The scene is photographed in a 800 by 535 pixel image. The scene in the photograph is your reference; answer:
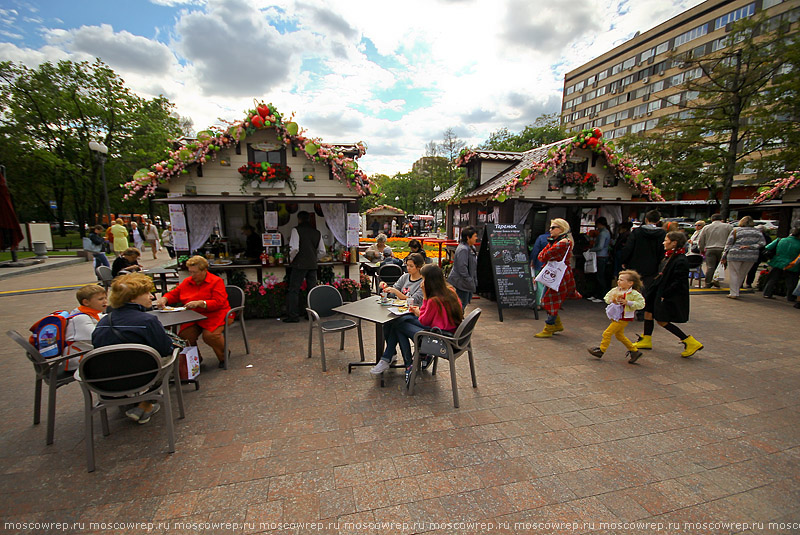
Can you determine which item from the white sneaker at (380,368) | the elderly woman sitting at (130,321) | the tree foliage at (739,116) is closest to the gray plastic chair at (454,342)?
the white sneaker at (380,368)

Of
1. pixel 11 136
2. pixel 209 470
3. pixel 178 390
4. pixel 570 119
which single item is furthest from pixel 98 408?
pixel 570 119

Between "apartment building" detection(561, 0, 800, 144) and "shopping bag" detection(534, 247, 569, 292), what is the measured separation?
30.9 m

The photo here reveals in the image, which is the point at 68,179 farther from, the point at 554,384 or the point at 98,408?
the point at 554,384

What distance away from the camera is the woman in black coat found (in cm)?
450

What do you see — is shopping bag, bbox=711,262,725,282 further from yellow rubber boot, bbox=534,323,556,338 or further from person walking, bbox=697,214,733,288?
yellow rubber boot, bbox=534,323,556,338

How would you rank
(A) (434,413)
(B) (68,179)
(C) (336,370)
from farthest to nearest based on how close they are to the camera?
(B) (68,179), (C) (336,370), (A) (434,413)

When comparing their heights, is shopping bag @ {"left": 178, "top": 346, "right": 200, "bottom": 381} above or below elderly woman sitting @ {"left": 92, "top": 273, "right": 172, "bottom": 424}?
below

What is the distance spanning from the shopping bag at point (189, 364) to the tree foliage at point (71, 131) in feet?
71.3

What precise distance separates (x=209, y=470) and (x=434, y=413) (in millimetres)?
2027

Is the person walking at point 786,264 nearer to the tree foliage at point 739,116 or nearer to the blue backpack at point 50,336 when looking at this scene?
the tree foliage at point 739,116

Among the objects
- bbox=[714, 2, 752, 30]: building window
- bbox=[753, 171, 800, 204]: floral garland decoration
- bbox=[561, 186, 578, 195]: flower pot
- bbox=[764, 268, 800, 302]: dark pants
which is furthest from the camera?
bbox=[714, 2, 752, 30]: building window

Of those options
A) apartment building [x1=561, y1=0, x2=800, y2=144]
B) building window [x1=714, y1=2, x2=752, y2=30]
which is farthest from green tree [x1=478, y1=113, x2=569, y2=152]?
building window [x1=714, y1=2, x2=752, y2=30]

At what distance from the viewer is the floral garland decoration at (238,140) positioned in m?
6.06

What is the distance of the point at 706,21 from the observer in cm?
3381
